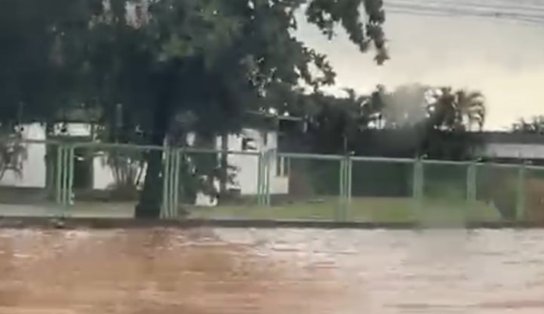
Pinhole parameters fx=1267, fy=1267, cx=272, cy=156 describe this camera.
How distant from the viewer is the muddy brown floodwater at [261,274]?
8.30 m

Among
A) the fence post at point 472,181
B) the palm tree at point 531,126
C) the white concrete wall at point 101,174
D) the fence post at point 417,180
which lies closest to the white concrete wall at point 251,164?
the white concrete wall at point 101,174

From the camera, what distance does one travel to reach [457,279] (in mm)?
10812

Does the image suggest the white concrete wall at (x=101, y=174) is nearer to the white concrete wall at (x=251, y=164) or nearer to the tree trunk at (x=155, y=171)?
the tree trunk at (x=155, y=171)

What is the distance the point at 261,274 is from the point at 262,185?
1338 cm

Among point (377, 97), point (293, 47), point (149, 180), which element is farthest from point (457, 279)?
point (293, 47)

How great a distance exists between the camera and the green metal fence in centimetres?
2188

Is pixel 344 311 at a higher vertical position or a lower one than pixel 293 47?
lower

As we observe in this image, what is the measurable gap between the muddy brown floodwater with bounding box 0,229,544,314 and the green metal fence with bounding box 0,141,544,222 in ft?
14.3

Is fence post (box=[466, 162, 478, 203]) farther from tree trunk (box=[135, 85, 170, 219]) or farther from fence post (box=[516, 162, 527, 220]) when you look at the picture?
tree trunk (box=[135, 85, 170, 219])

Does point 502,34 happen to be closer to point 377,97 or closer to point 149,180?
point 377,97

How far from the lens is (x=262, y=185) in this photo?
79.2 feet

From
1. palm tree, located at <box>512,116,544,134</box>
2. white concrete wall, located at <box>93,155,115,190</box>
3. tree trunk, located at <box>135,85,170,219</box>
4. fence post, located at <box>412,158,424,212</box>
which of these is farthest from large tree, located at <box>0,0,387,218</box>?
palm tree, located at <box>512,116,544,134</box>

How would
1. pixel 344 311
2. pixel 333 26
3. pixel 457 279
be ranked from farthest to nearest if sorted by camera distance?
pixel 333 26, pixel 457 279, pixel 344 311

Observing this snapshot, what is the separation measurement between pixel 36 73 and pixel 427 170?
8173 mm
